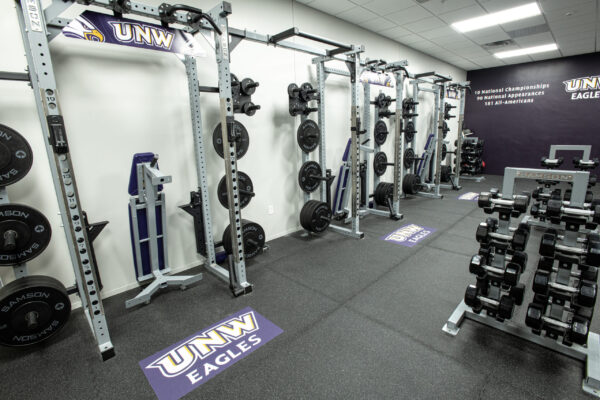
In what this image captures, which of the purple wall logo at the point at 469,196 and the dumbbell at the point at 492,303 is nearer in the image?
the dumbbell at the point at 492,303

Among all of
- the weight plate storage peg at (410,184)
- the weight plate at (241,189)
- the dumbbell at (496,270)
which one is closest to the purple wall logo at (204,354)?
the weight plate at (241,189)

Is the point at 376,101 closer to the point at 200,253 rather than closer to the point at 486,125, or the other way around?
the point at 200,253

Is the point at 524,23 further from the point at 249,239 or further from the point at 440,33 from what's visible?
the point at 249,239

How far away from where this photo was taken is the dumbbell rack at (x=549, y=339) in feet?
5.21

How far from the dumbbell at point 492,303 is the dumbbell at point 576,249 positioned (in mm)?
359

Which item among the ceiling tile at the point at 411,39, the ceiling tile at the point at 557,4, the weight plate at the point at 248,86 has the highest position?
the ceiling tile at the point at 411,39

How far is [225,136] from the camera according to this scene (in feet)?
7.60

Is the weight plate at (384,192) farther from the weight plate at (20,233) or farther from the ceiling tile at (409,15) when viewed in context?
the weight plate at (20,233)

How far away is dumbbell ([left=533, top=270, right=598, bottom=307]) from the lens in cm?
159

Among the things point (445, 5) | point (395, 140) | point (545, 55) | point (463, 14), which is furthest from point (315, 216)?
point (545, 55)

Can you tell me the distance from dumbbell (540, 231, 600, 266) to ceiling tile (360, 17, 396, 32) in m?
Result: 3.90

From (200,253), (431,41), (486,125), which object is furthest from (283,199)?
(486,125)

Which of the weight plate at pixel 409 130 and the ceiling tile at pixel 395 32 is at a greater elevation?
the ceiling tile at pixel 395 32

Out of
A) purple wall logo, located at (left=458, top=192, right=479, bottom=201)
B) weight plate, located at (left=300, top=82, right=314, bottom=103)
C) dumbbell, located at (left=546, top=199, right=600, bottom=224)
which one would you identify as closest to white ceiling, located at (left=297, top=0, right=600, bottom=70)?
weight plate, located at (left=300, top=82, right=314, bottom=103)
